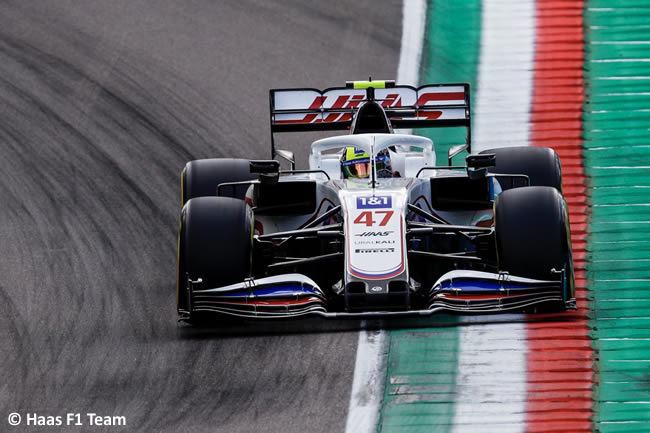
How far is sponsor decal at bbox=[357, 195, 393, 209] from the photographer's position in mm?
11578

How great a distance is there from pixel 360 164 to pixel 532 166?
1903 millimetres

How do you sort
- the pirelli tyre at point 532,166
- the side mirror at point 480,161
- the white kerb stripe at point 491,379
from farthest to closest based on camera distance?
the pirelli tyre at point 532,166 < the side mirror at point 480,161 < the white kerb stripe at point 491,379

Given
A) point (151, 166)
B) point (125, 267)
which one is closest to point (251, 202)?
point (125, 267)

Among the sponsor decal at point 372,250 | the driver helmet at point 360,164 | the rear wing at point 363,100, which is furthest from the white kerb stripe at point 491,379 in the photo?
the rear wing at point 363,100

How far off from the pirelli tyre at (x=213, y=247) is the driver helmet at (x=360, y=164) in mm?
1677

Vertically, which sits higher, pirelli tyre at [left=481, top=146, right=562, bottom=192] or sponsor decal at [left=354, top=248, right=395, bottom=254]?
pirelli tyre at [left=481, top=146, right=562, bottom=192]

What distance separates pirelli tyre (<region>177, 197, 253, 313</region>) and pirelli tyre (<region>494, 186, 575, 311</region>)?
2116 millimetres

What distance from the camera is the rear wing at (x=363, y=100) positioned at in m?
14.1

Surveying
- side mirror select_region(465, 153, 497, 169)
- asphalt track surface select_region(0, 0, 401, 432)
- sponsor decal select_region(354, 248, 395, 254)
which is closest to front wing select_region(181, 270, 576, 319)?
sponsor decal select_region(354, 248, 395, 254)

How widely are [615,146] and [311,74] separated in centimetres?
442

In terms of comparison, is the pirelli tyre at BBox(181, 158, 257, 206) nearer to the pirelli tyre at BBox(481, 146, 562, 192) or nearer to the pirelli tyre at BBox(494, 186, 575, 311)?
the pirelli tyre at BBox(481, 146, 562, 192)

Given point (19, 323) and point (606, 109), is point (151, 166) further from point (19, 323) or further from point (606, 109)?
point (606, 109)

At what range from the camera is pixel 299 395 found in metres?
10.9

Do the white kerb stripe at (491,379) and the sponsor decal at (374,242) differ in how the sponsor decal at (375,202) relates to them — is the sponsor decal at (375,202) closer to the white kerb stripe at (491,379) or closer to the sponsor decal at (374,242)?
the sponsor decal at (374,242)
